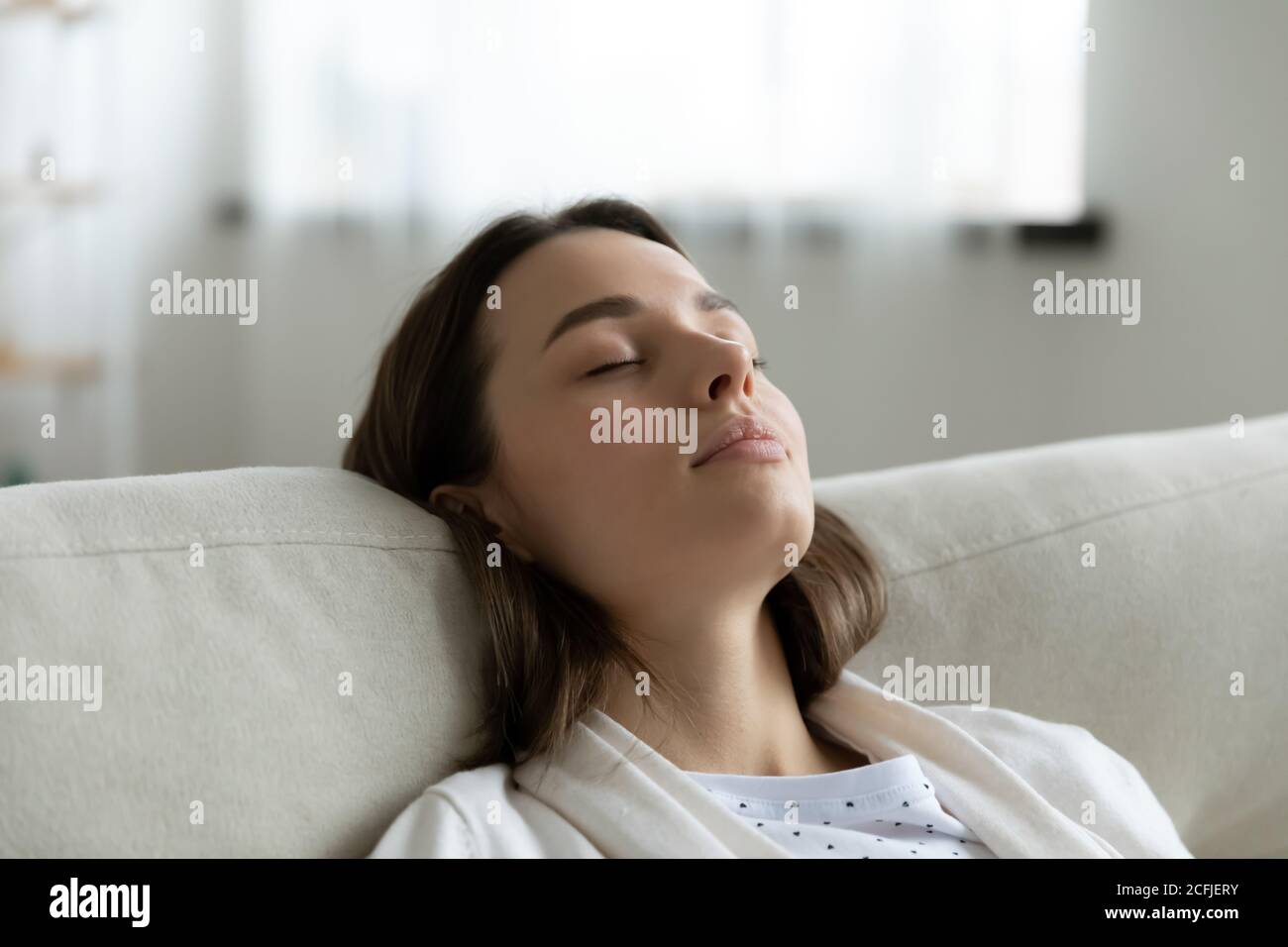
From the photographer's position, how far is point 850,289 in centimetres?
290

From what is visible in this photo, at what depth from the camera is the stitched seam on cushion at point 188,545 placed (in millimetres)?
820

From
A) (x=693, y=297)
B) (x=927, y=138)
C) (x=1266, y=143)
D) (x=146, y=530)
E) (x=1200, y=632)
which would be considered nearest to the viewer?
(x=146, y=530)

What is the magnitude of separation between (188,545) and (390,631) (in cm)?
15

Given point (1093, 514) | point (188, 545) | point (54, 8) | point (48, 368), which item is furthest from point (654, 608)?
point (54, 8)

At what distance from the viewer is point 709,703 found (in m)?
1.03

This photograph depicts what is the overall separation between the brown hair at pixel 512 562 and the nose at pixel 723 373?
0.63ft

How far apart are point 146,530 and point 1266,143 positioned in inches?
99.3

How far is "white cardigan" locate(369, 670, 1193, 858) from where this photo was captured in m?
0.84

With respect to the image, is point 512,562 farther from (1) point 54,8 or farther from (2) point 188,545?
(1) point 54,8

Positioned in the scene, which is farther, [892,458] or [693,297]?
[892,458]

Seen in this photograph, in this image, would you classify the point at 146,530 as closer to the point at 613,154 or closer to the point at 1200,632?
the point at 1200,632

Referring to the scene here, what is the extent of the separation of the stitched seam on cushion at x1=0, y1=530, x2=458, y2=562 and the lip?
21 cm

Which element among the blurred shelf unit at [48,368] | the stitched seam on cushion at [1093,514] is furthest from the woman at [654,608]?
the blurred shelf unit at [48,368]

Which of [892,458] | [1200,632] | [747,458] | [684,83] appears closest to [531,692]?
[747,458]
